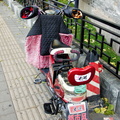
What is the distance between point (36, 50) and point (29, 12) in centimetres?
78

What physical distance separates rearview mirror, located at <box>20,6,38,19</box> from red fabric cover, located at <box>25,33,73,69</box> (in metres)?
0.41

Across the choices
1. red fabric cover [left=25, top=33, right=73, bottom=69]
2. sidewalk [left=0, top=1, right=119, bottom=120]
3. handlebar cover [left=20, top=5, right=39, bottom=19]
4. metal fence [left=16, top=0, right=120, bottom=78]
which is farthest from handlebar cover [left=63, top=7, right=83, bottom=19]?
sidewalk [left=0, top=1, right=119, bottom=120]

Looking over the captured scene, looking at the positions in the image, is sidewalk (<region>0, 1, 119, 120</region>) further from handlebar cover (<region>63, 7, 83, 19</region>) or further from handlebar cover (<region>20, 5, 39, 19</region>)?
handlebar cover (<region>63, 7, 83, 19</region>)

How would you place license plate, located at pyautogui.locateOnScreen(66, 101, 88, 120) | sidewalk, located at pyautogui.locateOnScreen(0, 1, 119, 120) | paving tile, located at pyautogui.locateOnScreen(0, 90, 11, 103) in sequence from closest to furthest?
1. license plate, located at pyautogui.locateOnScreen(66, 101, 88, 120)
2. sidewalk, located at pyautogui.locateOnScreen(0, 1, 119, 120)
3. paving tile, located at pyautogui.locateOnScreen(0, 90, 11, 103)

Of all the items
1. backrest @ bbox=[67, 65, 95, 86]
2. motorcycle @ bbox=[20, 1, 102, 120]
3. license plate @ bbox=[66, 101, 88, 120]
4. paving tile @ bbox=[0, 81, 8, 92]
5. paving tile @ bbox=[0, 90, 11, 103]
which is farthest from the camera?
paving tile @ bbox=[0, 81, 8, 92]

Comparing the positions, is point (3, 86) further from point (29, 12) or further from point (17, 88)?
point (29, 12)

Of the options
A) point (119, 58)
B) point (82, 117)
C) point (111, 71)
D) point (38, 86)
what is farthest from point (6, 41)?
point (82, 117)

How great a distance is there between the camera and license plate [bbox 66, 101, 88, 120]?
2.98 m

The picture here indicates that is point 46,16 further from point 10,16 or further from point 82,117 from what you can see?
point 10,16

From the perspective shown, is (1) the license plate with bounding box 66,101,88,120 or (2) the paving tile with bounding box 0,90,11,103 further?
(2) the paving tile with bounding box 0,90,11,103

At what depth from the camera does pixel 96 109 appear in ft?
12.3

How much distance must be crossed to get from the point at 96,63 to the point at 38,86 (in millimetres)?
1487

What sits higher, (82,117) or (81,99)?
(81,99)

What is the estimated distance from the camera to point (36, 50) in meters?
4.29
